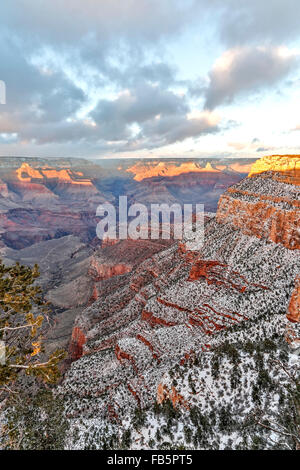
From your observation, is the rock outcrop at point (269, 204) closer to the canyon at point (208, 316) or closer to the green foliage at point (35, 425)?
the canyon at point (208, 316)

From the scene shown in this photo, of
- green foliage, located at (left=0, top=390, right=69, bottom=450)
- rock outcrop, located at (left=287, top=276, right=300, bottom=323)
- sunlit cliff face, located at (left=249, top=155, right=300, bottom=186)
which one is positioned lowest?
green foliage, located at (left=0, top=390, right=69, bottom=450)

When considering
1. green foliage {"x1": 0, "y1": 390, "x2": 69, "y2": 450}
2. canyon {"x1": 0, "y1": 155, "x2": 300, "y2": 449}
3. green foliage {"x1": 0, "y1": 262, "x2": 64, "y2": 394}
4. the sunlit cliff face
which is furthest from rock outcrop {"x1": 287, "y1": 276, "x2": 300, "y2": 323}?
the sunlit cliff face

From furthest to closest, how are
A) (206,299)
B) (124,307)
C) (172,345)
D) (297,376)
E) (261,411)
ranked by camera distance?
(124,307) < (206,299) < (172,345) < (297,376) < (261,411)

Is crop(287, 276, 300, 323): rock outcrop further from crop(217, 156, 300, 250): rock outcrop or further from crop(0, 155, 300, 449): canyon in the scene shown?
crop(217, 156, 300, 250): rock outcrop

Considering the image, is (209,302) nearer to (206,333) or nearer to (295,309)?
(206,333)

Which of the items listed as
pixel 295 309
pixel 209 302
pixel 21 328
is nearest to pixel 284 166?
pixel 209 302

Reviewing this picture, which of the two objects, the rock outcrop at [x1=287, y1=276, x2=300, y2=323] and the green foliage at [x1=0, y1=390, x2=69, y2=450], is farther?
the rock outcrop at [x1=287, y1=276, x2=300, y2=323]

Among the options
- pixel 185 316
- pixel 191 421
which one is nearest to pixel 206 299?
pixel 185 316

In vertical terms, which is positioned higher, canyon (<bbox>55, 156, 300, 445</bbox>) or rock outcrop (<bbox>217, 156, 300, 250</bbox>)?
rock outcrop (<bbox>217, 156, 300, 250</bbox>)

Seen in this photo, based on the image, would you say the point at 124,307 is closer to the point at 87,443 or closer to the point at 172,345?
the point at 172,345

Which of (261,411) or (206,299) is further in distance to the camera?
(206,299)

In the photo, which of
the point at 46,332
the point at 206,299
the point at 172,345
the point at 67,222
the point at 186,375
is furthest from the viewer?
the point at 67,222
